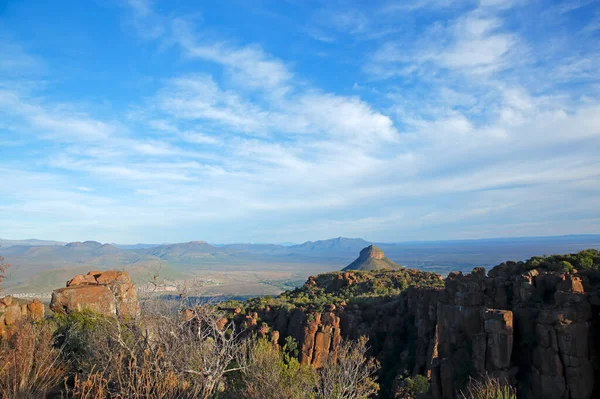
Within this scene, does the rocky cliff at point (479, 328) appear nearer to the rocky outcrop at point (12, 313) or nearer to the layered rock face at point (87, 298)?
the layered rock face at point (87, 298)

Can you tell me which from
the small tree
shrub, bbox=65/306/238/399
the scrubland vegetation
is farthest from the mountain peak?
shrub, bbox=65/306/238/399

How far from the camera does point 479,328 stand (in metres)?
27.1

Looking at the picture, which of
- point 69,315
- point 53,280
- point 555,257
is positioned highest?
point 555,257

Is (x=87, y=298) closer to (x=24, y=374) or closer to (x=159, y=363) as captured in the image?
(x=159, y=363)

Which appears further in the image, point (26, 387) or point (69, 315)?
point (69, 315)

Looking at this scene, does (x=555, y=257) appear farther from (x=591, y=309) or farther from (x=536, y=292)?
(x=591, y=309)

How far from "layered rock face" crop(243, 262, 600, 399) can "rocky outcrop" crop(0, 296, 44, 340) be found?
23.6 m

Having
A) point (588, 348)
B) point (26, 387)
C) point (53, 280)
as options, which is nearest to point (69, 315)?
point (26, 387)

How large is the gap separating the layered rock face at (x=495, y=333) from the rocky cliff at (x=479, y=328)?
0.18 feet

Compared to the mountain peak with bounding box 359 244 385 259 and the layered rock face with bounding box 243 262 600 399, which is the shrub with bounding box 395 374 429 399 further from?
the mountain peak with bounding box 359 244 385 259

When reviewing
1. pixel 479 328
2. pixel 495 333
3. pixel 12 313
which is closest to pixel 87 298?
pixel 12 313

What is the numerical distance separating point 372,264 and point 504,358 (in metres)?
92.4

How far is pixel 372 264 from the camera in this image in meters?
115

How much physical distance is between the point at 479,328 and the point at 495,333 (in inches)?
120
